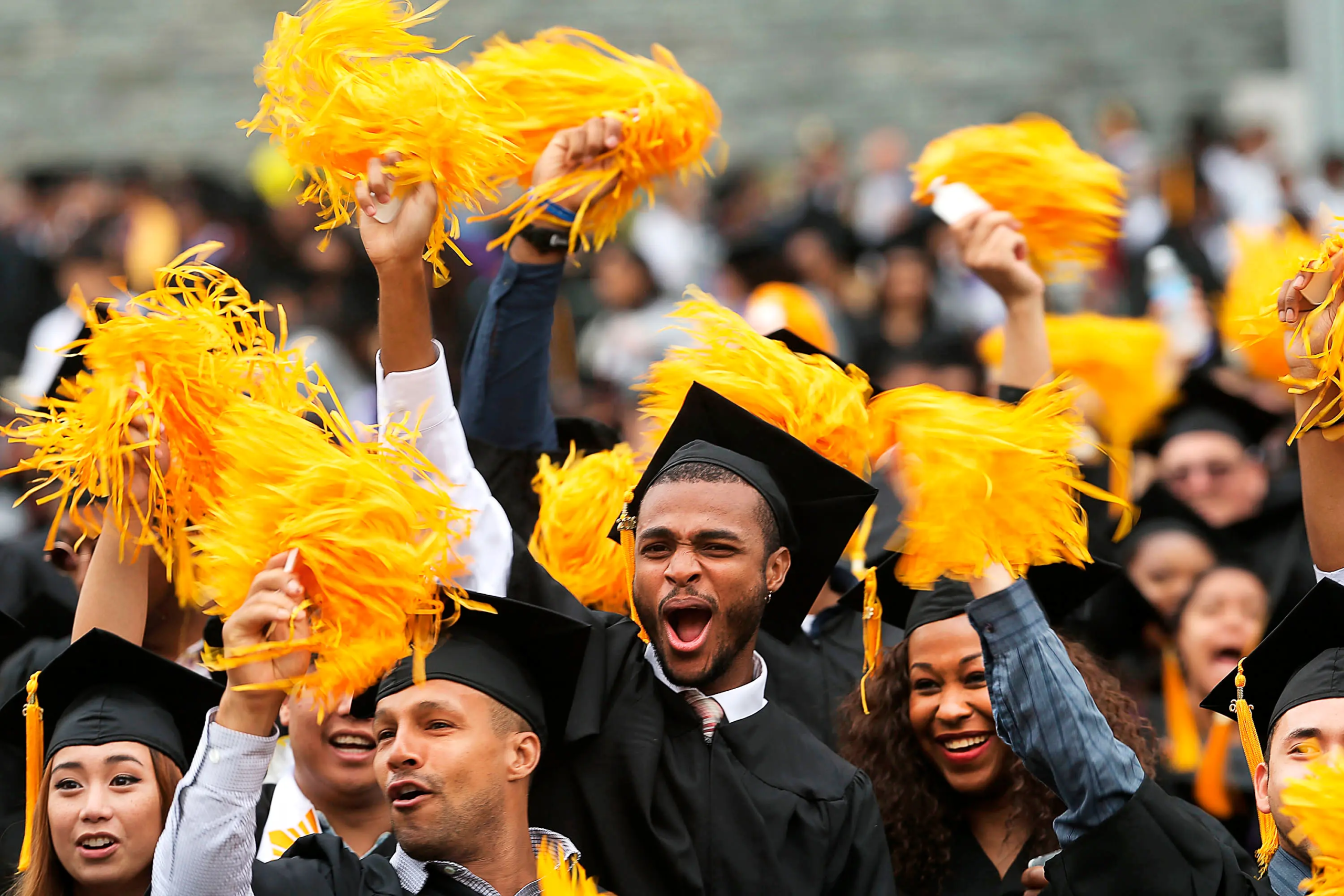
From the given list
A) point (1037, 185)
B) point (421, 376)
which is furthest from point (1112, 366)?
point (421, 376)

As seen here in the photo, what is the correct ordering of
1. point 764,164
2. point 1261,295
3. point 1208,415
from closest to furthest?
1. point 1261,295
2. point 1208,415
3. point 764,164

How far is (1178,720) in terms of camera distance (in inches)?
234

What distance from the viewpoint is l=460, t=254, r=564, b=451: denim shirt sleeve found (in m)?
4.93

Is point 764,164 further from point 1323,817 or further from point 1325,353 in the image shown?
point 1323,817

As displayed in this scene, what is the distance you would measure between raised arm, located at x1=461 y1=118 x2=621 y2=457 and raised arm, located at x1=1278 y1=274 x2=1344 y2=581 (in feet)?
5.95

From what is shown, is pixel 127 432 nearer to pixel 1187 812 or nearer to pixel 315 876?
pixel 315 876

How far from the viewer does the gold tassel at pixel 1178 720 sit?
5773mm

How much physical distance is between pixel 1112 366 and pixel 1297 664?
308 centimetres

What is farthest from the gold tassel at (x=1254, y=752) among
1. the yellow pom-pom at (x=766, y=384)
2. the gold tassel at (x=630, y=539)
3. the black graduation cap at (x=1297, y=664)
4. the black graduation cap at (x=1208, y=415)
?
the black graduation cap at (x=1208, y=415)

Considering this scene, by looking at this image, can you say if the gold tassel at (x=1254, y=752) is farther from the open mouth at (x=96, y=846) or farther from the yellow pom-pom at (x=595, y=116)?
the open mouth at (x=96, y=846)

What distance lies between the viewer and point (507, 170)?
14.7 ft

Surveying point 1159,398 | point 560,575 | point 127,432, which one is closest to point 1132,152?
point 1159,398

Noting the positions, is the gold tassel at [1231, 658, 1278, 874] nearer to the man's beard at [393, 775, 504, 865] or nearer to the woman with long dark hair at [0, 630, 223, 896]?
the man's beard at [393, 775, 504, 865]

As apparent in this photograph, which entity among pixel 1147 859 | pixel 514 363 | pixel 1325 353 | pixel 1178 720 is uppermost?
pixel 1325 353
